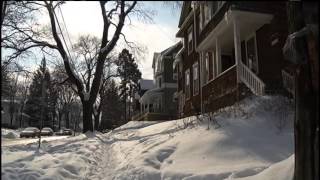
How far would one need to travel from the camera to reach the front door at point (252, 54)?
21289 millimetres

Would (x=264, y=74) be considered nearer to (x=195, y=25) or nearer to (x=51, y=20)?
(x=195, y=25)

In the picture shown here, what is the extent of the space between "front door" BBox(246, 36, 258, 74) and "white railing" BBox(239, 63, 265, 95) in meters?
2.99

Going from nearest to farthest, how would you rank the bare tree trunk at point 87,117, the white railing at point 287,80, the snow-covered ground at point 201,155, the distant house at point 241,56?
the snow-covered ground at point 201,155 → the white railing at point 287,80 → the distant house at point 241,56 → the bare tree trunk at point 87,117

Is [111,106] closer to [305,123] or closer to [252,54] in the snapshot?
[252,54]

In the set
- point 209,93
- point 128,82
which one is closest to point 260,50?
point 209,93

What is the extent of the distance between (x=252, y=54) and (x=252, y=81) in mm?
4709

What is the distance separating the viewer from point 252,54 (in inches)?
862

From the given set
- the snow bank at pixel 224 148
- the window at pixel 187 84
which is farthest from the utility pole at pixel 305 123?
the window at pixel 187 84

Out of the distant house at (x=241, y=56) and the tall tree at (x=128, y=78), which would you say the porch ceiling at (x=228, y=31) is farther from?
the tall tree at (x=128, y=78)

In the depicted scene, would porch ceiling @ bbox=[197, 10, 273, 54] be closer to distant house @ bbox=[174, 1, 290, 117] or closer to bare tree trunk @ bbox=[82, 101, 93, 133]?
distant house @ bbox=[174, 1, 290, 117]

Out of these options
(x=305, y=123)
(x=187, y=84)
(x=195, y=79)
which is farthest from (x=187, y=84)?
(x=305, y=123)

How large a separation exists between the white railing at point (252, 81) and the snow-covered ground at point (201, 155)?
0.74 metres

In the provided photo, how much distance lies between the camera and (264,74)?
20375mm

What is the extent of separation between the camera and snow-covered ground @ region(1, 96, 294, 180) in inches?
406
